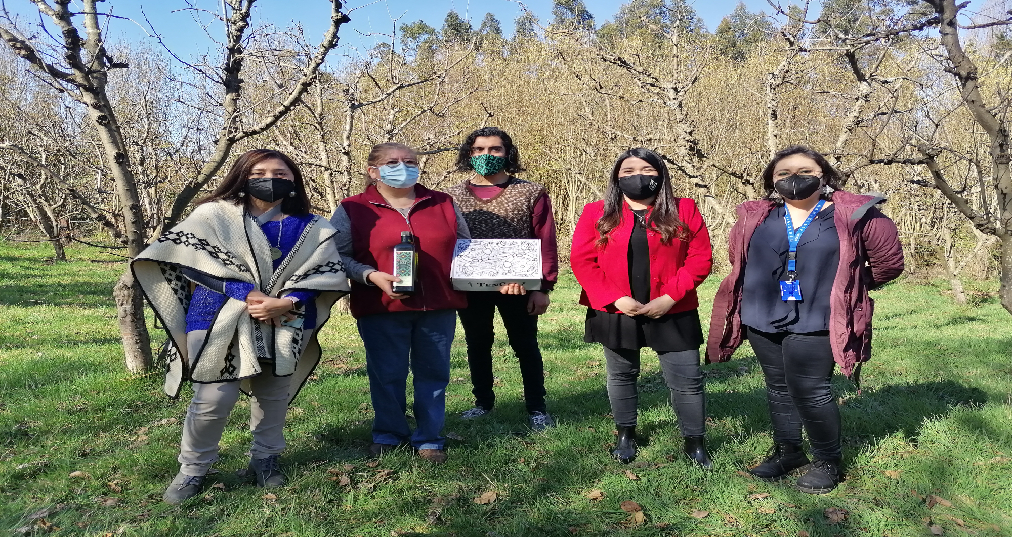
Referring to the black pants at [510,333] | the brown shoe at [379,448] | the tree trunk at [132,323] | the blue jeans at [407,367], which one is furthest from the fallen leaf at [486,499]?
the tree trunk at [132,323]

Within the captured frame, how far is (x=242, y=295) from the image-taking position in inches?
144

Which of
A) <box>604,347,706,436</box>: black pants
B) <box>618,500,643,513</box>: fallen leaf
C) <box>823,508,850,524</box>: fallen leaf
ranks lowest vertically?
<box>823,508,850,524</box>: fallen leaf

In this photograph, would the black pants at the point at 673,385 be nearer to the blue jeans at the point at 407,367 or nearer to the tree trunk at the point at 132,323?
the blue jeans at the point at 407,367

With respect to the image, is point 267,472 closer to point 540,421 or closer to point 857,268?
point 540,421

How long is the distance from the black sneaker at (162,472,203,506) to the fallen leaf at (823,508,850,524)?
3.23 meters

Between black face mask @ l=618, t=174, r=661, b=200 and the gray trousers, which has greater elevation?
black face mask @ l=618, t=174, r=661, b=200

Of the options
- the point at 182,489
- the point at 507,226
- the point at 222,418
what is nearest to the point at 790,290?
the point at 507,226

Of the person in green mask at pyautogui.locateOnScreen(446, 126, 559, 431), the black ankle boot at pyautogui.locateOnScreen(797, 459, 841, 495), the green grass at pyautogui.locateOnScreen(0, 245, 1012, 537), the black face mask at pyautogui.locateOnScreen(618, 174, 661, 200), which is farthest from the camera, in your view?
the person in green mask at pyautogui.locateOnScreen(446, 126, 559, 431)

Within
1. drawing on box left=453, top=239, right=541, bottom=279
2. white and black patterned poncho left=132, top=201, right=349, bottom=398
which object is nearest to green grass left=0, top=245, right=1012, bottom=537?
white and black patterned poncho left=132, top=201, right=349, bottom=398

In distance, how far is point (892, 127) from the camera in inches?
561

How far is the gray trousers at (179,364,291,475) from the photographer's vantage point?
144 inches

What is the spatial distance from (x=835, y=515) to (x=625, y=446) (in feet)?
4.12

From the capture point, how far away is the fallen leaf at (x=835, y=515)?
354 cm

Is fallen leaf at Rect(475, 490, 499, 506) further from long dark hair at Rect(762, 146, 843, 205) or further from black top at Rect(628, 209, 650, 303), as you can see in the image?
long dark hair at Rect(762, 146, 843, 205)
